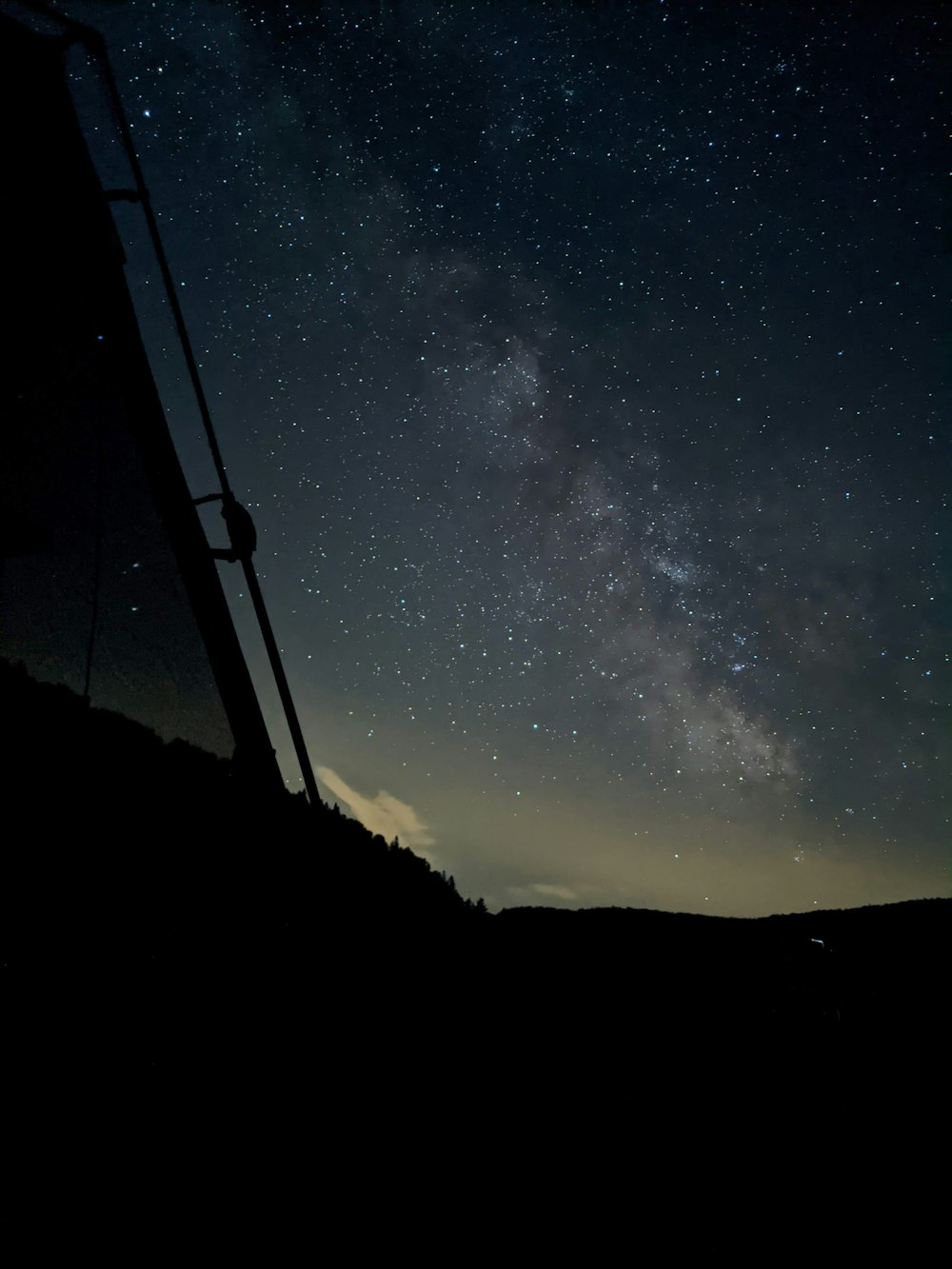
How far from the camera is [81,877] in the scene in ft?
8.18

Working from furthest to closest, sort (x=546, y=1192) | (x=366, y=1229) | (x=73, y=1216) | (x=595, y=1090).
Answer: (x=595, y=1090) → (x=546, y=1192) → (x=366, y=1229) → (x=73, y=1216)

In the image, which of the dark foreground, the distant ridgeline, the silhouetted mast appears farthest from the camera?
the silhouetted mast

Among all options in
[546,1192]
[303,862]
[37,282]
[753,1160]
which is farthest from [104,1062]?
[37,282]

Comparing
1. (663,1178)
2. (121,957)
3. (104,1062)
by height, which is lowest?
(663,1178)

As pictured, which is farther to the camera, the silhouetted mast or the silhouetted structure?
the silhouetted mast

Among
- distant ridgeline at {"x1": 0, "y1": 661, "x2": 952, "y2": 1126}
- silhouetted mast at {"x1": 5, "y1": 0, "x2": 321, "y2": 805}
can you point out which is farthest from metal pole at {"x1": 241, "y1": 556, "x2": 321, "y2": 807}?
distant ridgeline at {"x1": 0, "y1": 661, "x2": 952, "y2": 1126}

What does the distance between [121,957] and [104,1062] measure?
1.17ft

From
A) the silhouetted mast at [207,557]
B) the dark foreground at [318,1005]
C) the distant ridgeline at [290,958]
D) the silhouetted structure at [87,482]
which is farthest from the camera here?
the silhouetted mast at [207,557]

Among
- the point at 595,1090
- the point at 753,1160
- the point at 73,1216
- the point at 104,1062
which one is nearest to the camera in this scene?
the point at 73,1216

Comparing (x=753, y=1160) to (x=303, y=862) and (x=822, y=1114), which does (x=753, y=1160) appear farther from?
(x=303, y=862)

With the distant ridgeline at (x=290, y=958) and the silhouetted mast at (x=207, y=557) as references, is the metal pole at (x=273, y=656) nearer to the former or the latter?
the silhouetted mast at (x=207, y=557)

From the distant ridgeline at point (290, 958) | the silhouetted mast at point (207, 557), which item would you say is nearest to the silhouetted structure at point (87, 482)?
the silhouetted mast at point (207, 557)

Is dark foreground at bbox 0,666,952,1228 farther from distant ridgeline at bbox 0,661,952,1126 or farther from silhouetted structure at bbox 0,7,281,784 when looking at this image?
silhouetted structure at bbox 0,7,281,784

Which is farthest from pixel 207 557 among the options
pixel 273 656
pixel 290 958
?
pixel 290 958
